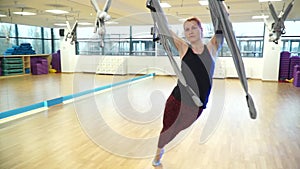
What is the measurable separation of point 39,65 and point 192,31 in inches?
500

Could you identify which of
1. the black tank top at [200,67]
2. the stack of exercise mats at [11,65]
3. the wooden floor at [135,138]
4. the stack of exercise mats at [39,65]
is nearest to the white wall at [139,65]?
the stack of exercise mats at [39,65]

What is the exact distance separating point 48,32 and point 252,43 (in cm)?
1127

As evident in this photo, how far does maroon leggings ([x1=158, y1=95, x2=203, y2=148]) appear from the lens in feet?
6.18

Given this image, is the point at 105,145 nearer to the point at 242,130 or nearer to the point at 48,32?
the point at 242,130

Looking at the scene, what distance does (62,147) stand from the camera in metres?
3.50

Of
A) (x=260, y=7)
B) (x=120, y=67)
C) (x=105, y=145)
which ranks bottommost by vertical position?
(x=105, y=145)

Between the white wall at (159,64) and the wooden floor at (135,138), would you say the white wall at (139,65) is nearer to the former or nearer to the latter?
the white wall at (159,64)

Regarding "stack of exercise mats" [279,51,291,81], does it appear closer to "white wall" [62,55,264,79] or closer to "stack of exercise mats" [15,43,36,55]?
"white wall" [62,55,264,79]

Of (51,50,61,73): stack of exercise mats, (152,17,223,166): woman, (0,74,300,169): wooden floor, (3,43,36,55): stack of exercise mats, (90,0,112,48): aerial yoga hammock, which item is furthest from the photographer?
(51,50,61,73): stack of exercise mats

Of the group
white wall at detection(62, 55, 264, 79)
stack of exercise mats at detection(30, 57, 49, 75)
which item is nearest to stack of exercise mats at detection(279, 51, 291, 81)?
white wall at detection(62, 55, 264, 79)

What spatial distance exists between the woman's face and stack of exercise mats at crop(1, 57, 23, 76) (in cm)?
1131

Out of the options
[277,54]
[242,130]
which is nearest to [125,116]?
[242,130]

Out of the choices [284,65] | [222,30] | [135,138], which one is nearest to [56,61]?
[135,138]

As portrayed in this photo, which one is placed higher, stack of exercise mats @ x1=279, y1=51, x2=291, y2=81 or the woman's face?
the woman's face
